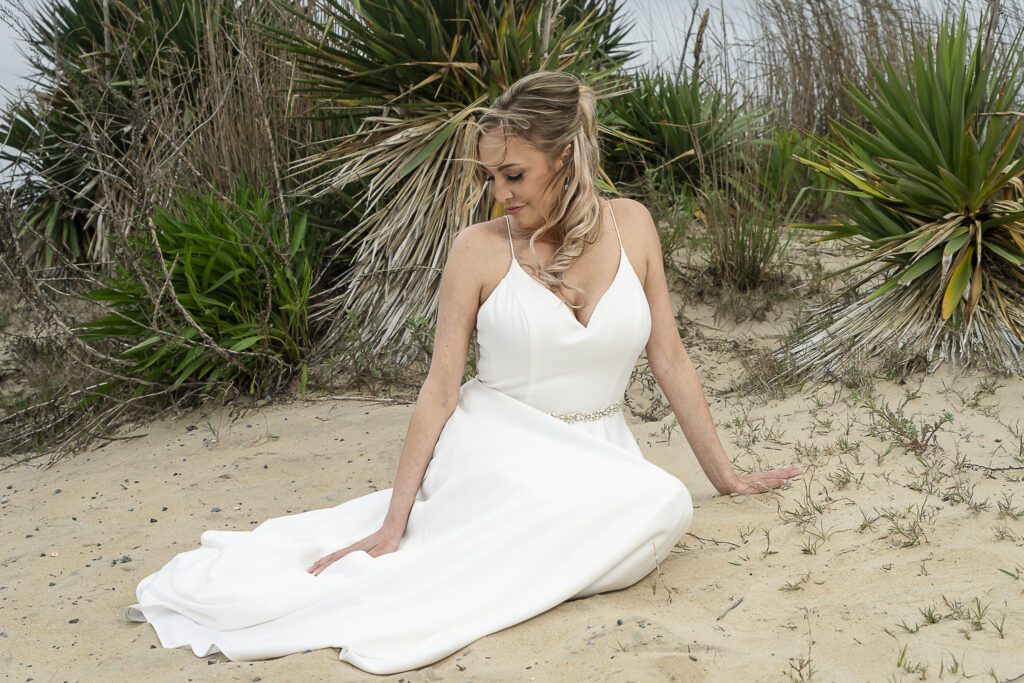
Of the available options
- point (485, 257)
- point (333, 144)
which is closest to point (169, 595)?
point (485, 257)

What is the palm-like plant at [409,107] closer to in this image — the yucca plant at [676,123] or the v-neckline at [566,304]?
the yucca plant at [676,123]

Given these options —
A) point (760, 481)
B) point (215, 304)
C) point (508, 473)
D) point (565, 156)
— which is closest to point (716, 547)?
point (760, 481)

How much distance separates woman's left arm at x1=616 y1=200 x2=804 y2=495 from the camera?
11.1 ft

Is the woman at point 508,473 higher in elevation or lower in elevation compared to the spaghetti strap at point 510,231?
lower

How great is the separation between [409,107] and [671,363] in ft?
10.8

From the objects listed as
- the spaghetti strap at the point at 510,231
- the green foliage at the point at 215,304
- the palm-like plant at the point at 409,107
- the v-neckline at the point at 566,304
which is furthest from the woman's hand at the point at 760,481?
the green foliage at the point at 215,304

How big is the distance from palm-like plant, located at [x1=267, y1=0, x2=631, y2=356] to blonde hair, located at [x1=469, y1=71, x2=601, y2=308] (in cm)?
266

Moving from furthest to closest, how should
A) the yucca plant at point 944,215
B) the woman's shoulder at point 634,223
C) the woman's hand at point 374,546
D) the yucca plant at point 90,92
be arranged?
1. the yucca plant at point 90,92
2. the yucca plant at point 944,215
3. the woman's shoulder at point 634,223
4. the woman's hand at point 374,546

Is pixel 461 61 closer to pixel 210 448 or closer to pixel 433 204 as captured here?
pixel 433 204

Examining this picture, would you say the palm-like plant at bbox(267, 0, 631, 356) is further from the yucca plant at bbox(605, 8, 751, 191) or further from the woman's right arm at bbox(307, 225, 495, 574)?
the woman's right arm at bbox(307, 225, 495, 574)

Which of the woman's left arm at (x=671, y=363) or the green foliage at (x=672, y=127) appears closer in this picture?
the woman's left arm at (x=671, y=363)

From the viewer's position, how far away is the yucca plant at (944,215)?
4.61 meters

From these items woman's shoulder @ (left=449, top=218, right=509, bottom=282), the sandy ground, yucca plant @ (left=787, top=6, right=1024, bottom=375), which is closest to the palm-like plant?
the sandy ground

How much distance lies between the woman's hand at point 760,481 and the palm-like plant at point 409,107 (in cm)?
274
